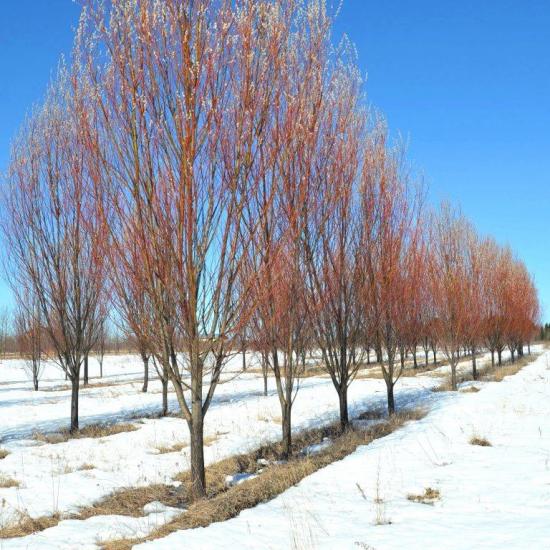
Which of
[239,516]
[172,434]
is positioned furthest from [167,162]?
[172,434]

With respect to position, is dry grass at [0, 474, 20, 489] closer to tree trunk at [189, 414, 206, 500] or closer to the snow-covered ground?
the snow-covered ground

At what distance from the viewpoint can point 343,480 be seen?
16.8 feet

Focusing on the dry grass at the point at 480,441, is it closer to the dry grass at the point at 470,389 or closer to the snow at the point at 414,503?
the snow at the point at 414,503

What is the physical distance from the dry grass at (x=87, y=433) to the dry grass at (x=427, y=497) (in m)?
7.09

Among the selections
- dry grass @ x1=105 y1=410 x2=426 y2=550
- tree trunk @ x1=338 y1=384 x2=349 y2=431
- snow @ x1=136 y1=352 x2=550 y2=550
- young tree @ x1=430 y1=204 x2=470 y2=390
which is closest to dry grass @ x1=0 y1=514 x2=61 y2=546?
dry grass @ x1=105 y1=410 x2=426 y2=550

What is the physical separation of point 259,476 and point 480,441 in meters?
3.05

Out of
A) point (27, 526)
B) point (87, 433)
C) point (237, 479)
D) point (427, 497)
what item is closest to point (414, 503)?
point (427, 497)

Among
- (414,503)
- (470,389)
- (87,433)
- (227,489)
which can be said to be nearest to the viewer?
(414,503)

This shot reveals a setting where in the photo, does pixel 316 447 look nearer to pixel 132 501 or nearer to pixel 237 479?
pixel 237 479

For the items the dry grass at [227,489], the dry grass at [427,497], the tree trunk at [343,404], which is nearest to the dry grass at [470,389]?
the dry grass at [227,489]

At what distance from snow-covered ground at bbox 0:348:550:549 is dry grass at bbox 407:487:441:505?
0.27ft

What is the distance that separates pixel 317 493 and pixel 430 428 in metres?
3.71

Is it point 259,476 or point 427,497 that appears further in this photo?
point 259,476

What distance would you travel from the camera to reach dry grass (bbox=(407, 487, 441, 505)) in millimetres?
4373
